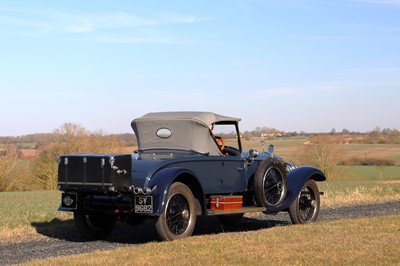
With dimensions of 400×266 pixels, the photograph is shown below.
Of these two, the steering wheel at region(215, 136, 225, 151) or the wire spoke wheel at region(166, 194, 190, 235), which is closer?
the wire spoke wheel at region(166, 194, 190, 235)

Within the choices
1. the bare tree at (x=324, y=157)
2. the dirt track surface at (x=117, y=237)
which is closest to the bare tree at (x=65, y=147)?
the bare tree at (x=324, y=157)

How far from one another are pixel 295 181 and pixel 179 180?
2.92 metres

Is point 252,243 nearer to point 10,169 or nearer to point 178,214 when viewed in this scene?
point 178,214

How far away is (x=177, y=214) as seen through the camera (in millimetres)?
9594

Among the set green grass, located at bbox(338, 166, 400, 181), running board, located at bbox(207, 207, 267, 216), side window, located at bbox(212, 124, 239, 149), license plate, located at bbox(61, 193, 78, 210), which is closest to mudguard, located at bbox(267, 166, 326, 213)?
running board, located at bbox(207, 207, 267, 216)

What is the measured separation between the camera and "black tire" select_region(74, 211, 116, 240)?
10219 millimetres

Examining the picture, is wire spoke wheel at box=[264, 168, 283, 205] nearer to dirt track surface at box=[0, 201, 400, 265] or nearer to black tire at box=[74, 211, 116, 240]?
dirt track surface at box=[0, 201, 400, 265]

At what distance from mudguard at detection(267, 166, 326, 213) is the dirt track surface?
1134 millimetres

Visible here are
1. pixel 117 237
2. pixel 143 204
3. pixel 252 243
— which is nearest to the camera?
pixel 252 243

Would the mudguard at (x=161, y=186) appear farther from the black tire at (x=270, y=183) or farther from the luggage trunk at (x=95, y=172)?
the black tire at (x=270, y=183)

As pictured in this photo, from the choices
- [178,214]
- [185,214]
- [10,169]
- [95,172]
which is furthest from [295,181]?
[10,169]

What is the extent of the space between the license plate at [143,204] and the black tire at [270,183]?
7.91 ft

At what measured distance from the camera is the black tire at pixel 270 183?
1080cm

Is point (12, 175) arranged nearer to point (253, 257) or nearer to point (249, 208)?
point (249, 208)
